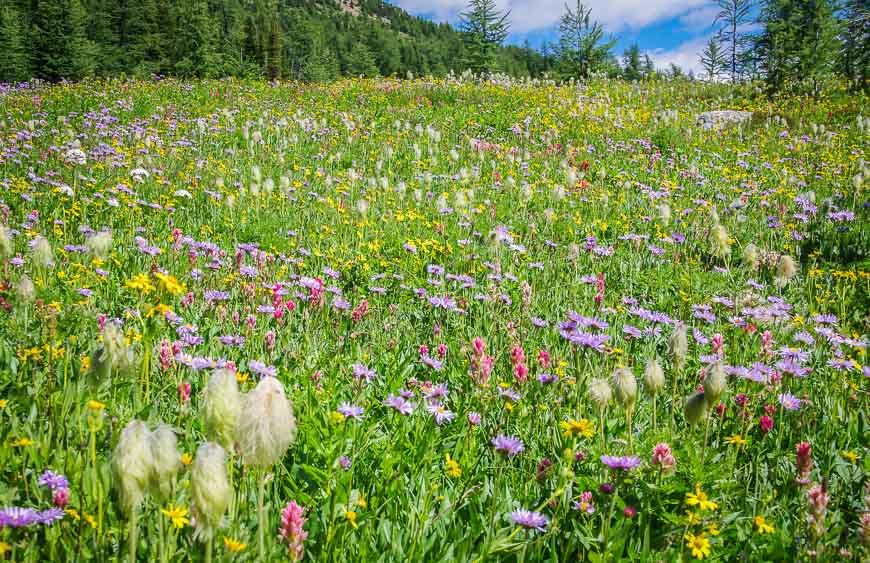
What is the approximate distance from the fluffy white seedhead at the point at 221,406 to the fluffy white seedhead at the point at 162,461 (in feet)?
0.34

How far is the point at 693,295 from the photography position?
436 centimetres

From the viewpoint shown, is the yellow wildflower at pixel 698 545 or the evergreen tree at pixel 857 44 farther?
the evergreen tree at pixel 857 44

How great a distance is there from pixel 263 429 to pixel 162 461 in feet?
0.74

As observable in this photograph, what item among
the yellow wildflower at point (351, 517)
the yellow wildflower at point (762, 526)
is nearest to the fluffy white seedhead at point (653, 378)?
the yellow wildflower at point (762, 526)

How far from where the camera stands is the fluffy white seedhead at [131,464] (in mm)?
1141

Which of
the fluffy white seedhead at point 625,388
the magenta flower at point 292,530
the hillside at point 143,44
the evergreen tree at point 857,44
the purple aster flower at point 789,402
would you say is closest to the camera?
the magenta flower at point 292,530

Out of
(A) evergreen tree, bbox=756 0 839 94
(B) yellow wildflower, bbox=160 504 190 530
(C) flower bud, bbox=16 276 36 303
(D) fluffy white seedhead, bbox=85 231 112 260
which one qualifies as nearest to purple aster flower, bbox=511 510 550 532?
(B) yellow wildflower, bbox=160 504 190 530

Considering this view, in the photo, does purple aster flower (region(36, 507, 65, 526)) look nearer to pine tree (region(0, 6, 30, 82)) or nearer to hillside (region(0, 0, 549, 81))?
hillside (region(0, 0, 549, 81))

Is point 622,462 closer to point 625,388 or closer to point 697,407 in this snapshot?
point 625,388

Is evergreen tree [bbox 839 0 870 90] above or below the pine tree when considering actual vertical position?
below

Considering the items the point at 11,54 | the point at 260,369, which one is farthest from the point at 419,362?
the point at 11,54

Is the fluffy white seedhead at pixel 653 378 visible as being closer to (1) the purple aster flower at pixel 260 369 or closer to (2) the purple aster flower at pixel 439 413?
(2) the purple aster flower at pixel 439 413

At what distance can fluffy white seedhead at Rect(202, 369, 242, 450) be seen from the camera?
4.18ft

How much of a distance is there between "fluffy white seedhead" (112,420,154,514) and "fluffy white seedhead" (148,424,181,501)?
0.05 ft
